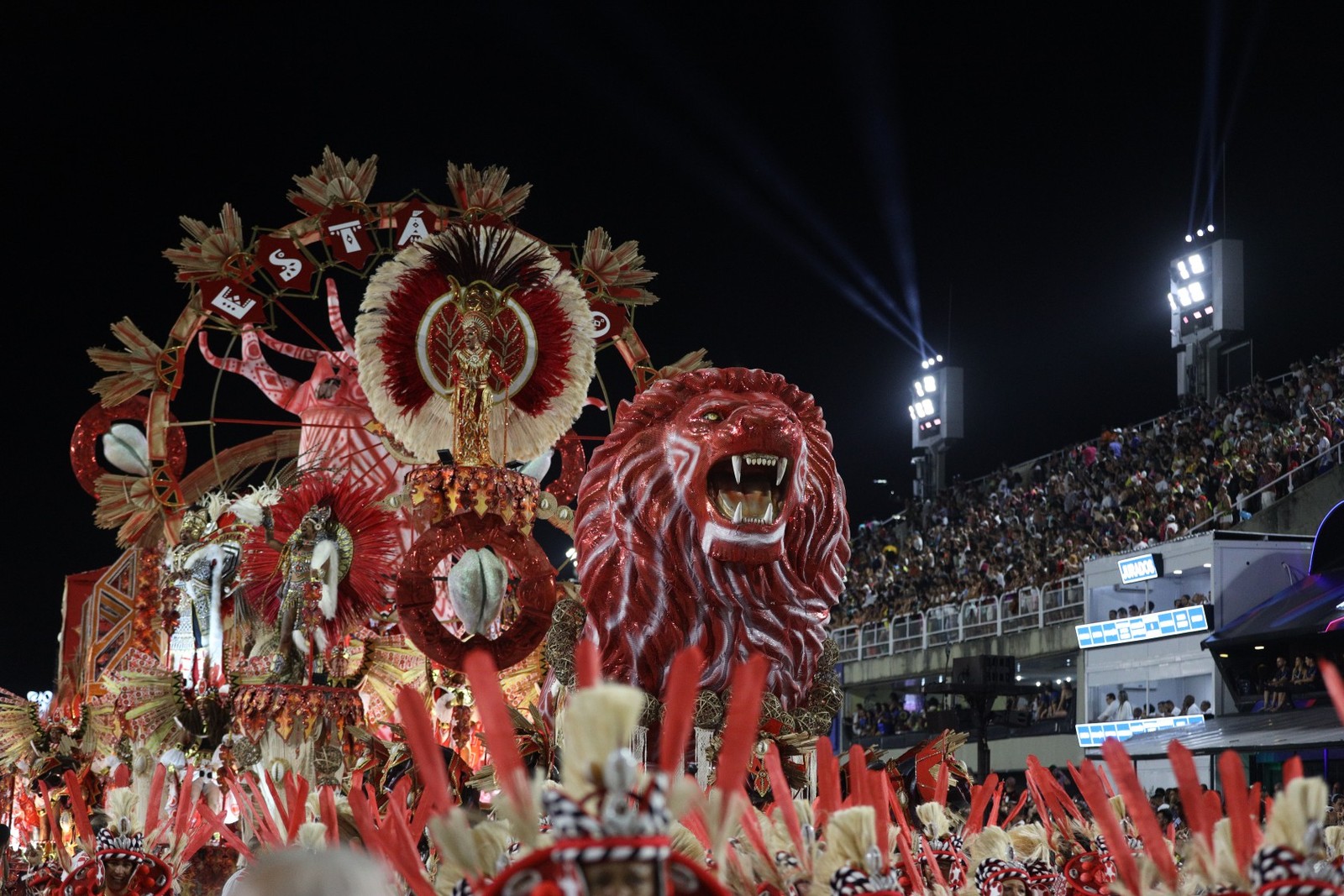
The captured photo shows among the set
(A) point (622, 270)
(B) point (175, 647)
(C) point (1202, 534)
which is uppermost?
(A) point (622, 270)

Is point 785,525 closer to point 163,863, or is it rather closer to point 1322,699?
point 163,863

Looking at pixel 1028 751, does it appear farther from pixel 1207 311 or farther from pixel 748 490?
pixel 748 490

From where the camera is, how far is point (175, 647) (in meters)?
10.1

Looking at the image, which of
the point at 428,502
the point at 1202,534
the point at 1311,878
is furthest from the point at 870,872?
the point at 1202,534

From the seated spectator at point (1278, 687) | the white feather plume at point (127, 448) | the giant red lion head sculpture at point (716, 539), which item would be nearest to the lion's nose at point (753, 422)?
the giant red lion head sculpture at point (716, 539)

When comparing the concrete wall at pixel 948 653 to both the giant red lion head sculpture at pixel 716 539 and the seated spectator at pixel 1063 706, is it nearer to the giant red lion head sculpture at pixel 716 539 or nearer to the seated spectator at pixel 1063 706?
the seated spectator at pixel 1063 706

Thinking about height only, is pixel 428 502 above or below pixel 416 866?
above

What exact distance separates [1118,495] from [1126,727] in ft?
13.7

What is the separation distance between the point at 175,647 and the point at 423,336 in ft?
10.7

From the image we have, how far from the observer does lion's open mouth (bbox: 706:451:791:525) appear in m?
5.91

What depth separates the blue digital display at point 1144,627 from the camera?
1536 cm

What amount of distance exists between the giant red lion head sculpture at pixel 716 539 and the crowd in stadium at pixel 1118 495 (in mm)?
10268

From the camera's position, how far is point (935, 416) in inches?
1254

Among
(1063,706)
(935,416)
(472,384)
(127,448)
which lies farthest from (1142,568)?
(935,416)
